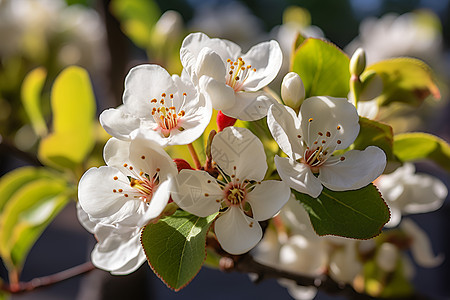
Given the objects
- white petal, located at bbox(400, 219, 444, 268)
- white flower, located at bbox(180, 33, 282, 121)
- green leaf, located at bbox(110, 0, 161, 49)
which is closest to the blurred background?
green leaf, located at bbox(110, 0, 161, 49)

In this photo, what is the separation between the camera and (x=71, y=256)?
1.51 meters

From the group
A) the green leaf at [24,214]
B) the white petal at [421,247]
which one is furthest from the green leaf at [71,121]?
the white petal at [421,247]

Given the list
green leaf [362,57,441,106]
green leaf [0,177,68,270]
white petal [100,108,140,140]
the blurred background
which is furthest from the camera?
the blurred background

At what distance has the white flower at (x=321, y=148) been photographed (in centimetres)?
26

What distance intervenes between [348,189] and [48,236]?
1.56m

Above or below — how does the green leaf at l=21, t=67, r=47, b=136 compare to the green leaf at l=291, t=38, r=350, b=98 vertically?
below

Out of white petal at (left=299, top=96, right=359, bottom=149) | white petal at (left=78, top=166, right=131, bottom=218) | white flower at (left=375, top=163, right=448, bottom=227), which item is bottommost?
white flower at (left=375, top=163, right=448, bottom=227)

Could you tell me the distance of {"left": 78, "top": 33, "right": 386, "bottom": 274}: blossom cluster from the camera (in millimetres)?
261

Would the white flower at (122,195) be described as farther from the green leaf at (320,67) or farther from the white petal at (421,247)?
the white petal at (421,247)

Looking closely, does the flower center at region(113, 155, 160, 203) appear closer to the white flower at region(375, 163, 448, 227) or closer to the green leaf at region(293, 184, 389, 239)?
the green leaf at region(293, 184, 389, 239)

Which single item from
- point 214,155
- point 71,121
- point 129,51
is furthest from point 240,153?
point 129,51

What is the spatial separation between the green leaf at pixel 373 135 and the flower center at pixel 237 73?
0.26ft

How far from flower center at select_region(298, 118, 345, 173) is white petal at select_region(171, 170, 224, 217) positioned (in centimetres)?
6

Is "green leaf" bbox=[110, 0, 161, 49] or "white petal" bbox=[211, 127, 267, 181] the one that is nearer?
"white petal" bbox=[211, 127, 267, 181]
